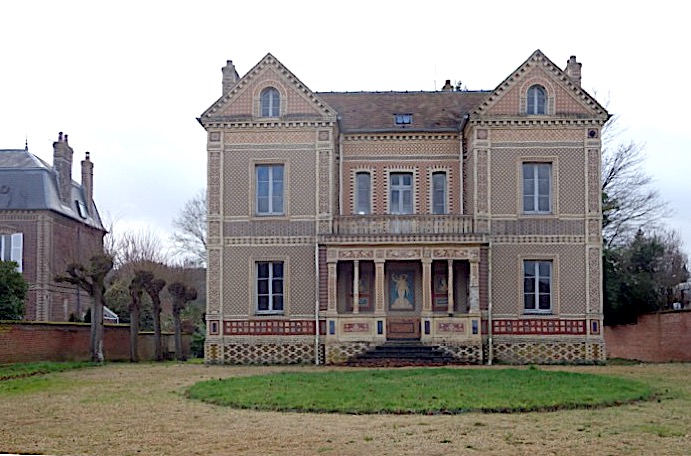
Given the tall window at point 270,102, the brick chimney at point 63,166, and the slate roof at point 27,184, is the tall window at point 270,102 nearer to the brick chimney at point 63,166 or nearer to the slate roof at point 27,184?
the slate roof at point 27,184

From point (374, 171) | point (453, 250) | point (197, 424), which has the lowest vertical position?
point (197, 424)

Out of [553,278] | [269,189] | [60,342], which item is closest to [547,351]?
[553,278]

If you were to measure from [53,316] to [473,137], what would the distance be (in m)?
24.4

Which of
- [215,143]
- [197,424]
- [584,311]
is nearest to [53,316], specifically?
[215,143]

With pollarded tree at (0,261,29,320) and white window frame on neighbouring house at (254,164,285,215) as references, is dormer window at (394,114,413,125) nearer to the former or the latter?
white window frame on neighbouring house at (254,164,285,215)

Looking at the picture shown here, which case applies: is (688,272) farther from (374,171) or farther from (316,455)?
(316,455)

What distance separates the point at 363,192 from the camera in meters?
31.8

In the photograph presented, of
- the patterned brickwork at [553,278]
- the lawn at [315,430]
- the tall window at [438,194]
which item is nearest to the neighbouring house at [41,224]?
the tall window at [438,194]

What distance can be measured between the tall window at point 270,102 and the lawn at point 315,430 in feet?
48.8

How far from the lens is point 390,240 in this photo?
95.0 ft

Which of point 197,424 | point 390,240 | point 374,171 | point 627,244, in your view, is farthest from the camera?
point 627,244

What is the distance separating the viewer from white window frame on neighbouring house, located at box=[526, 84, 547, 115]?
2988 centimetres

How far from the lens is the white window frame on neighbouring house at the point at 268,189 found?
3011 cm

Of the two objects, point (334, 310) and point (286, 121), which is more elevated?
point (286, 121)
